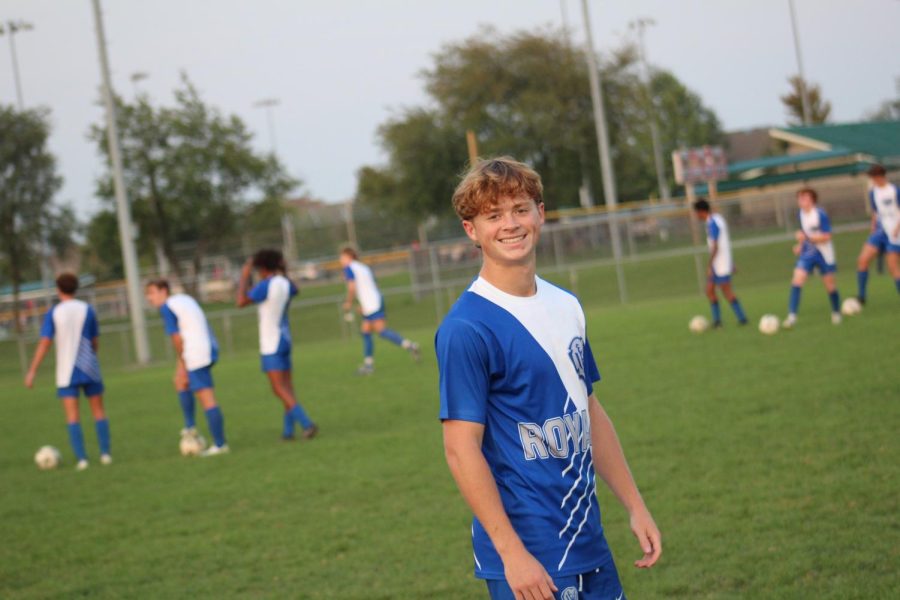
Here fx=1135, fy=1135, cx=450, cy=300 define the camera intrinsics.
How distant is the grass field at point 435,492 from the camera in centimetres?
598

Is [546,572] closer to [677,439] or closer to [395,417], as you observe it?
[677,439]

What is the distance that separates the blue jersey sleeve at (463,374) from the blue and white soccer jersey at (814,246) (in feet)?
44.1

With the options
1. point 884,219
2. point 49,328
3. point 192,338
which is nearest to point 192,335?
point 192,338

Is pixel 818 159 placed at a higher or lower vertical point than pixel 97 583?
higher

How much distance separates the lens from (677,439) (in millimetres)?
9211

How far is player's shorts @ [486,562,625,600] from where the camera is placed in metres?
3.08

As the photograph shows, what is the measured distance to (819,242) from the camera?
1567cm

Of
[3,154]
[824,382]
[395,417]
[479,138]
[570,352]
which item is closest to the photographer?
[570,352]

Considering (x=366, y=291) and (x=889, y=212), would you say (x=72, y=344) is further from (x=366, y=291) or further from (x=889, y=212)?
(x=889, y=212)

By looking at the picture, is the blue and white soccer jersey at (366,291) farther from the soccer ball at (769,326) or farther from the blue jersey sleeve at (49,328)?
the blue jersey sleeve at (49,328)

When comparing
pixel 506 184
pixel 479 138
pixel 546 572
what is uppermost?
pixel 479 138

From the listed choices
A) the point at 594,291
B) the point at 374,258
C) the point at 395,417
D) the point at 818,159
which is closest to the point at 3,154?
the point at 374,258

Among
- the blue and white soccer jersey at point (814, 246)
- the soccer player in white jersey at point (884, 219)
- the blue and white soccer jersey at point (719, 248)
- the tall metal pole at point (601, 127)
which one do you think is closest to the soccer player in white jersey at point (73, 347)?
the blue and white soccer jersey at point (719, 248)

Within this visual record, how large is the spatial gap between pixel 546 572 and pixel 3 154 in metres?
42.4
